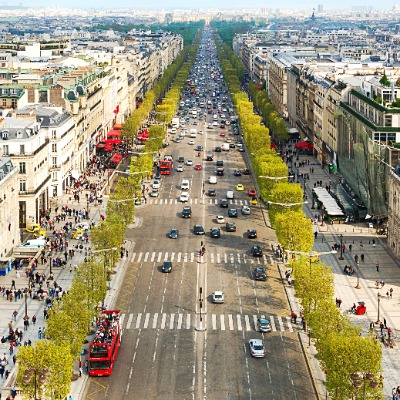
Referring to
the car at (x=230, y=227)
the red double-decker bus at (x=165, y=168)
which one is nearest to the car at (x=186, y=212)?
the car at (x=230, y=227)

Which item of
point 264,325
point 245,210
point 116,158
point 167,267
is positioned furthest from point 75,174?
point 264,325

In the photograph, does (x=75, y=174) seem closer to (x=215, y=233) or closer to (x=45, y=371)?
(x=215, y=233)

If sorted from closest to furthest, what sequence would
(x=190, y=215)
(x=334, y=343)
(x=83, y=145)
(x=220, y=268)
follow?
(x=334, y=343) < (x=220, y=268) < (x=190, y=215) < (x=83, y=145)

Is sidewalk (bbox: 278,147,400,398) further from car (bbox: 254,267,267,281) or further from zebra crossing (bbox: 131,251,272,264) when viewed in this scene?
zebra crossing (bbox: 131,251,272,264)

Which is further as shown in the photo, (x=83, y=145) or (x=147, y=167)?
(x=83, y=145)

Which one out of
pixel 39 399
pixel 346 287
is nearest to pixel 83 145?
pixel 346 287

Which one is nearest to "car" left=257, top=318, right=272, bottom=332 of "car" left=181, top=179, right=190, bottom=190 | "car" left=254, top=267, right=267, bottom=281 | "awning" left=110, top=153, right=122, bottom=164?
"car" left=254, top=267, right=267, bottom=281

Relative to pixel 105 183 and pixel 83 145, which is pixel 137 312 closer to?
pixel 105 183
